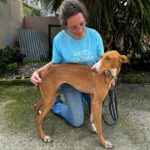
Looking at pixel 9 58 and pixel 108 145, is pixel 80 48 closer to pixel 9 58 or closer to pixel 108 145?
pixel 108 145

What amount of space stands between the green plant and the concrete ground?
54.0 inches

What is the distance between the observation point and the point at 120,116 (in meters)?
4.30

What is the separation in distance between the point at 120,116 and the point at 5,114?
57.1 inches

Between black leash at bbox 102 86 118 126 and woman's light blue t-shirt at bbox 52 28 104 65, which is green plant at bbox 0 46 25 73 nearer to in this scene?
woman's light blue t-shirt at bbox 52 28 104 65

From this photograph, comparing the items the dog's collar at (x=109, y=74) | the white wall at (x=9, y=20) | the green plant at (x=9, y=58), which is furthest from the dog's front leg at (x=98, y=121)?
the white wall at (x=9, y=20)

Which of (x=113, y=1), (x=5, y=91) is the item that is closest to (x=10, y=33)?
(x=5, y=91)

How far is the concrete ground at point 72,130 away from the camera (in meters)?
3.62

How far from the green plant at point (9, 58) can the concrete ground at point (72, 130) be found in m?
1.37

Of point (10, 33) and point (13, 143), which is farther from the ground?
point (10, 33)

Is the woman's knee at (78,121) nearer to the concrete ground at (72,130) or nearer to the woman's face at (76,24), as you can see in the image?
the concrete ground at (72,130)

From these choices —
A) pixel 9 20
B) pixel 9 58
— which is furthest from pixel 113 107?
pixel 9 20

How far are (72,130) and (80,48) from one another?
93 cm

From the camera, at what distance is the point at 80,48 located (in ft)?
12.4

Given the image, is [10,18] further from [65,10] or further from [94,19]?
[65,10]
